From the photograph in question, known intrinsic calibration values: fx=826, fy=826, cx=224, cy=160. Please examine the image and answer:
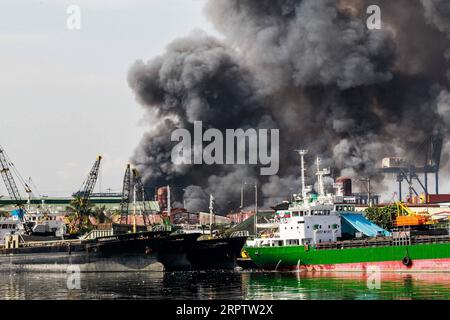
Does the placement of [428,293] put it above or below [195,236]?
below

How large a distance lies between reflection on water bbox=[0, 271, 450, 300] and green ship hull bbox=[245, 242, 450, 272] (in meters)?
2.13

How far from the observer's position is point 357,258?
92438mm

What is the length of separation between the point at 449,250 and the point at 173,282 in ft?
94.7

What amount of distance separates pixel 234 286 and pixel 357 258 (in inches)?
748

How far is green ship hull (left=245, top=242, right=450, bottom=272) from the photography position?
3420 inches

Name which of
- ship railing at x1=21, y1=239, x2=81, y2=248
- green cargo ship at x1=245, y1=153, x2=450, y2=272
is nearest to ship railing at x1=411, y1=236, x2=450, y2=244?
green cargo ship at x1=245, y1=153, x2=450, y2=272

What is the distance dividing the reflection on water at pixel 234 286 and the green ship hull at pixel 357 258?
2132 millimetres

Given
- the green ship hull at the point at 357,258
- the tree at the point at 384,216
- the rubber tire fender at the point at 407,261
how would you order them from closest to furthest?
the green ship hull at the point at 357,258
the rubber tire fender at the point at 407,261
the tree at the point at 384,216

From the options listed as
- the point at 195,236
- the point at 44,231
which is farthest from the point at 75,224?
the point at 195,236

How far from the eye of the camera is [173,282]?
8600cm

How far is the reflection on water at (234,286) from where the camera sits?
6869 centimetres

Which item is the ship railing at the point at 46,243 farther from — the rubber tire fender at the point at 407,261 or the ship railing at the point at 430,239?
the ship railing at the point at 430,239

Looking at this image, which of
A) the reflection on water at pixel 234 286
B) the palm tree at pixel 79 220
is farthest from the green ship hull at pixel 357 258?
the palm tree at pixel 79 220
